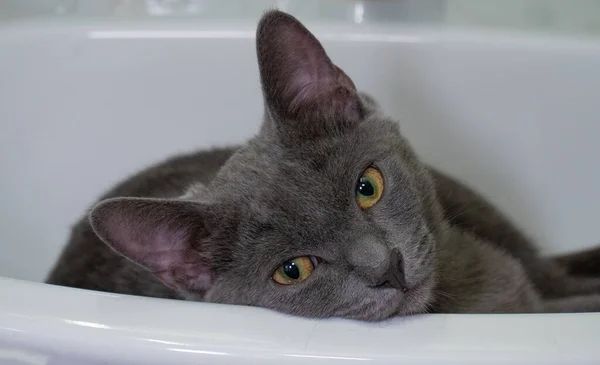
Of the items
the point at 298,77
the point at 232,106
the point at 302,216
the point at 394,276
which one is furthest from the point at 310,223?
the point at 232,106

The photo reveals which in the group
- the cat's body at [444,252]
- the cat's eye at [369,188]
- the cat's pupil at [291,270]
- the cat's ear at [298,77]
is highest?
the cat's ear at [298,77]

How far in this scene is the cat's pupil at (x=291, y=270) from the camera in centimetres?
90

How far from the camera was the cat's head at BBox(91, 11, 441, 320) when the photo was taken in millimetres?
837

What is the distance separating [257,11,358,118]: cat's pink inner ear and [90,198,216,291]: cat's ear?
0.72ft

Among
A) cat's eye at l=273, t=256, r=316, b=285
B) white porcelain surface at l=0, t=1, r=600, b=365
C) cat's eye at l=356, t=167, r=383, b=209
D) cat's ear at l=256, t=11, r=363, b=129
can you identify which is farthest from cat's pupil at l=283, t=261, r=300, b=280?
white porcelain surface at l=0, t=1, r=600, b=365

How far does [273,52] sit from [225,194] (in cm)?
24

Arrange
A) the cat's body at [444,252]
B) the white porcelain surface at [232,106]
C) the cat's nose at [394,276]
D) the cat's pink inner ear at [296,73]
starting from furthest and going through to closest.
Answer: the white porcelain surface at [232,106], the cat's body at [444,252], the cat's pink inner ear at [296,73], the cat's nose at [394,276]

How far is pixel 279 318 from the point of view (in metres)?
0.77

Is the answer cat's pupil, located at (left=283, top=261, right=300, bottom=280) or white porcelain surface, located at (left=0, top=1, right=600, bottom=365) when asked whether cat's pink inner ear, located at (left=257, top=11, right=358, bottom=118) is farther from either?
white porcelain surface, located at (left=0, top=1, right=600, bottom=365)

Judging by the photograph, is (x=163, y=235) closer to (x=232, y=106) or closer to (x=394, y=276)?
(x=394, y=276)

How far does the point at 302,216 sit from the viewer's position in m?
0.88

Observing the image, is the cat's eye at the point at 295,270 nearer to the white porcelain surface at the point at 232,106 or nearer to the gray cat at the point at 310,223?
the gray cat at the point at 310,223

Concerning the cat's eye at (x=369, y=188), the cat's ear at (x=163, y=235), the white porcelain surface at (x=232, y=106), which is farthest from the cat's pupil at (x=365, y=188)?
the white porcelain surface at (x=232, y=106)

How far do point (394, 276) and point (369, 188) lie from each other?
16 centimetres
